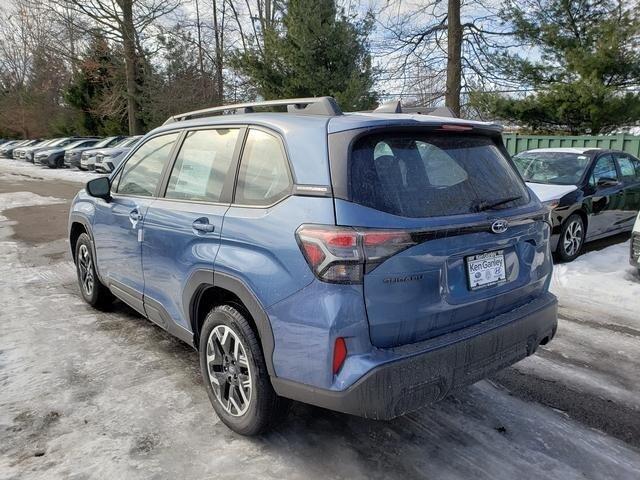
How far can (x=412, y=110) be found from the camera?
3.59 m

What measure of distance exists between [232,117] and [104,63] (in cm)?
2893

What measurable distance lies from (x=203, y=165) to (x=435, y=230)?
162 cm

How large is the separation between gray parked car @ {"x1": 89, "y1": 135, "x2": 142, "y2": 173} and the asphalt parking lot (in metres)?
16.8

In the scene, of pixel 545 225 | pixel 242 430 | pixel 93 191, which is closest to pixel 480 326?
pixel 545 225

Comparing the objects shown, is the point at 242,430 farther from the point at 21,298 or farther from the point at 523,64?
the point at 523,64

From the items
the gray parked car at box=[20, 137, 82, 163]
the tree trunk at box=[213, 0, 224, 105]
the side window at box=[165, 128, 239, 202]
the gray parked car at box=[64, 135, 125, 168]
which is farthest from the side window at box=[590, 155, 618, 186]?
the gray parked car at box=[20, 137, 82, 163]

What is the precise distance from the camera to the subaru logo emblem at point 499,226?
106 inches

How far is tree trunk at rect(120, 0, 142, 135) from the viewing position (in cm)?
2375

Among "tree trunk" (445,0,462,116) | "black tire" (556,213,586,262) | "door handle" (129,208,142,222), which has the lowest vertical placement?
"black tire" (556,213,586,262)

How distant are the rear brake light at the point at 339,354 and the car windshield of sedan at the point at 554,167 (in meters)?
5.93

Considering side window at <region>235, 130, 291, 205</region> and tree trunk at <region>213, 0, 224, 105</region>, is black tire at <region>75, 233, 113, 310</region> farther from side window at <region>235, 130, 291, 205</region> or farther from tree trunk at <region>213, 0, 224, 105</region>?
tree trunk at <region>213, 0, 224, 105</region>

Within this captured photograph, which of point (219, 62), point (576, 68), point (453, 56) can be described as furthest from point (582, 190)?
point (219, 62)

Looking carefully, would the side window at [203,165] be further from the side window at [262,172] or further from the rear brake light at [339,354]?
the rear brake light at [339,354]

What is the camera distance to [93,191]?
4.22 m
